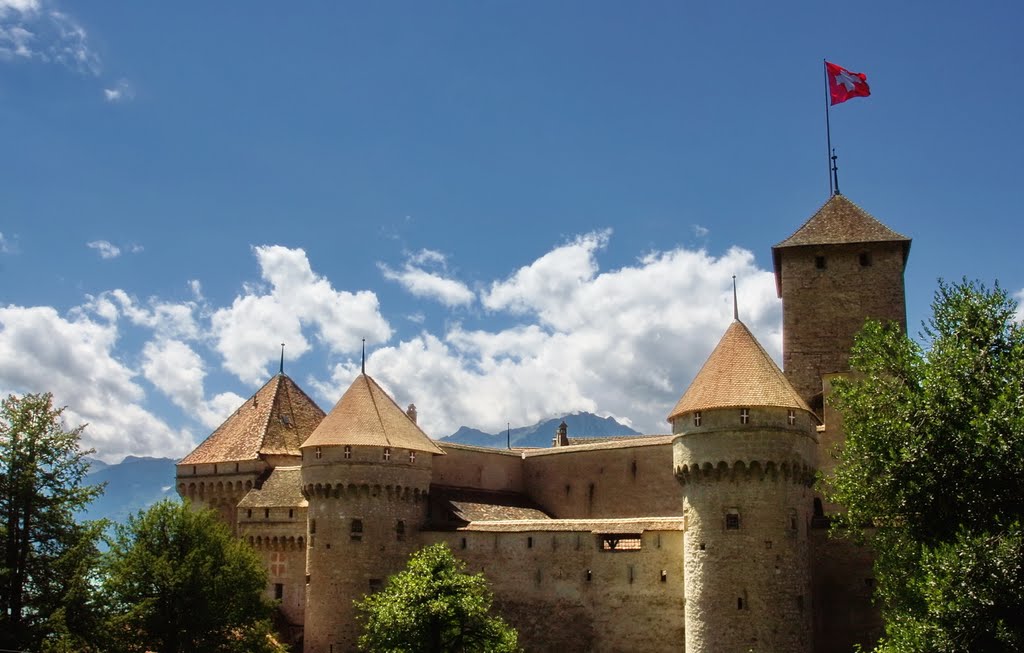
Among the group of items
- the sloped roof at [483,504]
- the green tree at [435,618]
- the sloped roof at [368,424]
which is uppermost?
the sloped roof at [368,424]

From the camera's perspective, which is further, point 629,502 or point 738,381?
point 629,502

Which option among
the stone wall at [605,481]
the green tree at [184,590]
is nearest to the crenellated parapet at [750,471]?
the stone wall at [605,481]

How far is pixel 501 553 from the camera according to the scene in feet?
126

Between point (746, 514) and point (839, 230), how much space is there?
1513 cm

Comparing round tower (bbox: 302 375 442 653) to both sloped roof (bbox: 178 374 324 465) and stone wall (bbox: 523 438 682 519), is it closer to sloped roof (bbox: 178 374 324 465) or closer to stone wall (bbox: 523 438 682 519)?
stone wall (bbox: 523 438 682 519)

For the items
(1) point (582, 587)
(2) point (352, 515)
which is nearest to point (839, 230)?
(1) point (582, 587)

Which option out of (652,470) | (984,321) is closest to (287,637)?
(652,470)

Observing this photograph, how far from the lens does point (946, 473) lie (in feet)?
85.1

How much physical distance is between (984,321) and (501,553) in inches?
744

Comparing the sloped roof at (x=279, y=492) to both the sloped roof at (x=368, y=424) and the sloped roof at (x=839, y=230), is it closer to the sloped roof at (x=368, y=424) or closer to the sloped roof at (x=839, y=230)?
the sloped roof at (x=368, y=424)

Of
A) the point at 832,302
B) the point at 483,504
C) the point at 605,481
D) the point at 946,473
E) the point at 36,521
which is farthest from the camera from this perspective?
the point at 605,481

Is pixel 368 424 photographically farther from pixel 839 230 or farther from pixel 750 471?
pixel 839 230

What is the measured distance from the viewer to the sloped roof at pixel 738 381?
110 feet

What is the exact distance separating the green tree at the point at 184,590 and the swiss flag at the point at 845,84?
3028 centimetres
